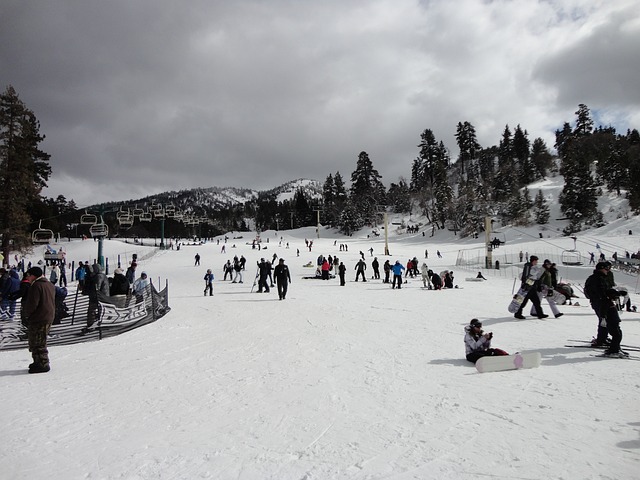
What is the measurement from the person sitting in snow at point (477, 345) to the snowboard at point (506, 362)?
37 cm

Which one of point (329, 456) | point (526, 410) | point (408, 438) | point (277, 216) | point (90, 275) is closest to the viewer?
point (329, 456)

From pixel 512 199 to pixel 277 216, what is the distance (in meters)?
82.8

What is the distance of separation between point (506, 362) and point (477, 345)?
62cm

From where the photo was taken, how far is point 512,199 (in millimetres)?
63844

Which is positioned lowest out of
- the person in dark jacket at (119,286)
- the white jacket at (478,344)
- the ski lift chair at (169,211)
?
the white jacket at (478,344)

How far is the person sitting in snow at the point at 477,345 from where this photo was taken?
6301 millimetres

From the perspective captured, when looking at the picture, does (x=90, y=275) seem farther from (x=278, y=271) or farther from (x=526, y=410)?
(x=526, y=410)

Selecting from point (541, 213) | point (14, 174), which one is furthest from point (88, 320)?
point (541, 213)

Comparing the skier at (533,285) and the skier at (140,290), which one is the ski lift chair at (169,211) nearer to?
the skier at (140,290)

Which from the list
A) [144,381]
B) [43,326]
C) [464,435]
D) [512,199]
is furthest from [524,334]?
[512,199]

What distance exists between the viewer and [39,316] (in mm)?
6098

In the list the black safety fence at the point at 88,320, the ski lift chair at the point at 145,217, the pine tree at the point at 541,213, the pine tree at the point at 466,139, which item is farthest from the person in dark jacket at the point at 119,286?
the pine tree at the point at 466,139

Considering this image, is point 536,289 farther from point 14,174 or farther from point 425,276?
point 14,174

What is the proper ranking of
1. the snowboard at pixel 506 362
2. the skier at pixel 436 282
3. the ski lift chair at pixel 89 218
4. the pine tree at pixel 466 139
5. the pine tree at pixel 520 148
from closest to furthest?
the snowboard at pixel 506 362 → the skier at pixel 436 282 → the ski lift chair at pixel 89 218 → the pine tree at pixel 520 148 → the pine tree at pixel 466 139
